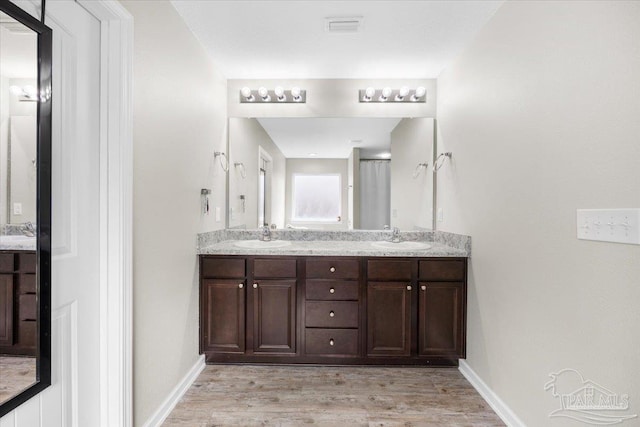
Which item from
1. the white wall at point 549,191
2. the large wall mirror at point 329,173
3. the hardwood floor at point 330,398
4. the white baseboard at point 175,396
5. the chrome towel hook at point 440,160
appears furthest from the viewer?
the large wall mirror at point 329,173

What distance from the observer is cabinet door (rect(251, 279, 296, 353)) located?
2330mm

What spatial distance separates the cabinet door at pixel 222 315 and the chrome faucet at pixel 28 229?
1355mm

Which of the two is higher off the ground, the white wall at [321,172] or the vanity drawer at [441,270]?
the white wall at [321,172]

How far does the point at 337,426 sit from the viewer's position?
1.73 meters

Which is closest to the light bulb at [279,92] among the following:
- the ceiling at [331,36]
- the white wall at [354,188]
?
the ceiling at [331,36]

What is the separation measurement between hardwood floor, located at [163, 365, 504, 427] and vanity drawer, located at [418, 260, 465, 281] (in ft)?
2.31

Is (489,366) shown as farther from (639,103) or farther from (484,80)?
(484,80)

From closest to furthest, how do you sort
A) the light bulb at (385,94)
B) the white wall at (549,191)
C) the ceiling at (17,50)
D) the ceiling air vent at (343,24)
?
the ceiling at (17,50) < the white wall at (549,191) < the ceiling air vent at (343,24) < the light bulb at (385,94)

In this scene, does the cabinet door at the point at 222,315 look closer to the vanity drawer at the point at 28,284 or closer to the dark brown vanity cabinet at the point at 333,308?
the dark brown vanity cabinet at the point at 333,308

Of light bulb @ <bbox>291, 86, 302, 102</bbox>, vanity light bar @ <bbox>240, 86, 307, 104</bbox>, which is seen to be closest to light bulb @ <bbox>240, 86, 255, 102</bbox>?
vanity light bar @ <bbox>240, 86, 307, 104</bbox>

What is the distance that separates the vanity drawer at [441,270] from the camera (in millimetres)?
2303

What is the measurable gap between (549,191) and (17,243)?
2056mm

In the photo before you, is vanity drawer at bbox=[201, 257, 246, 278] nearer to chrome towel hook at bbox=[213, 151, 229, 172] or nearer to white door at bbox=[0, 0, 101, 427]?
chrome towel hook at bbox=[213, 151, 229, 172]

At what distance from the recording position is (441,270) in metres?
2.31
